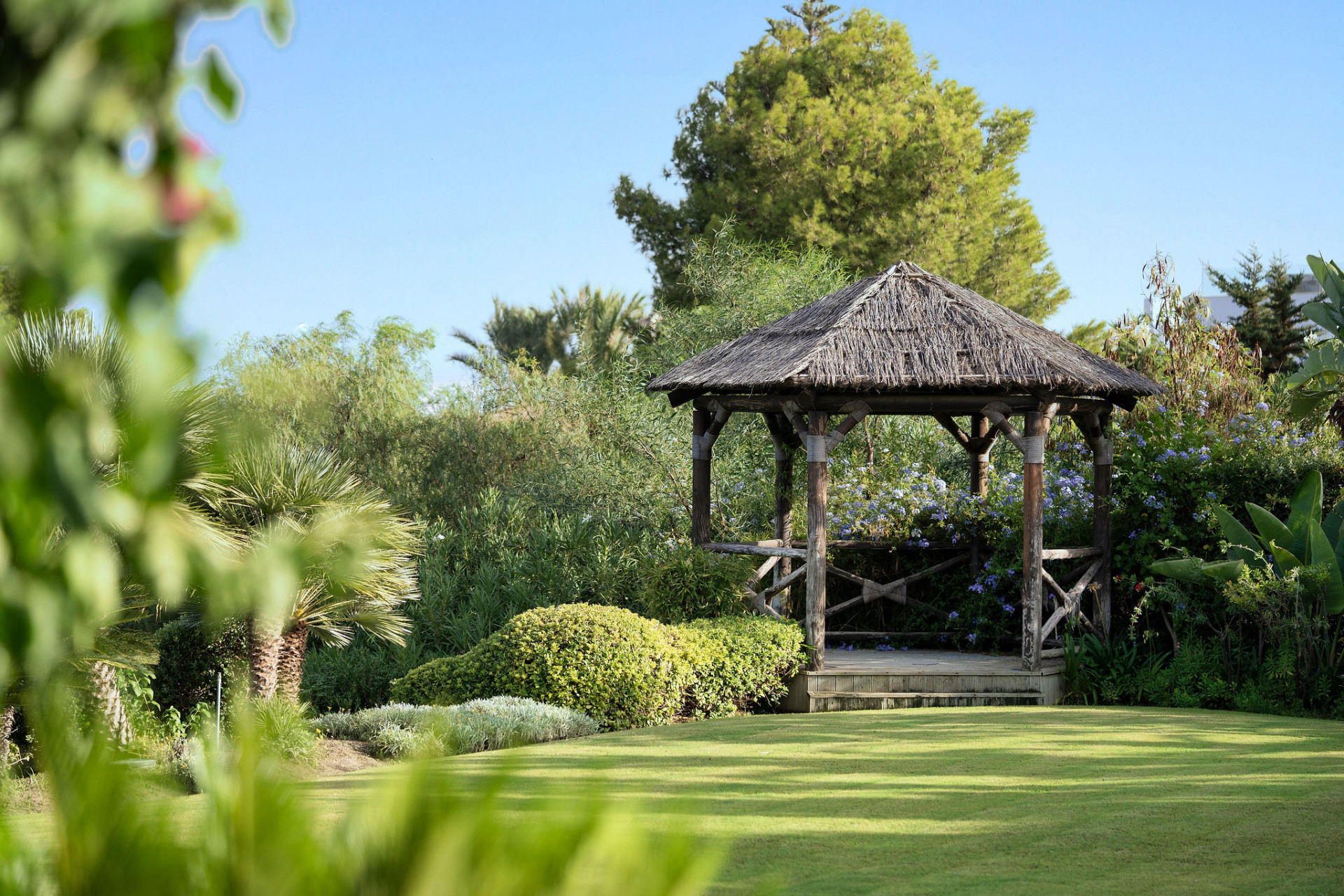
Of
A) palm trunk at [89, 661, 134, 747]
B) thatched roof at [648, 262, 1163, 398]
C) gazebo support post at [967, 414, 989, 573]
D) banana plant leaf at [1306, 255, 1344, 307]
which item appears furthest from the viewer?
gazebo support post at [967, 414, 989, 573]

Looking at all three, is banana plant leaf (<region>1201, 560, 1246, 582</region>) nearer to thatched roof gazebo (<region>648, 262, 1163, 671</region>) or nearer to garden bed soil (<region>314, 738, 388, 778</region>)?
thatched roof gazebo (<region>648, 262, 1163, 671</region>)

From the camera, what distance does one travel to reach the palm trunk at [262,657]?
403 inches

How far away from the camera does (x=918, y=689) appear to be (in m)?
10.9

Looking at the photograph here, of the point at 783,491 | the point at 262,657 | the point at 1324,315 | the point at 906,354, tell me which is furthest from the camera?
the point at 783,491

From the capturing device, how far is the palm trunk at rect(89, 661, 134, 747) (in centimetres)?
897

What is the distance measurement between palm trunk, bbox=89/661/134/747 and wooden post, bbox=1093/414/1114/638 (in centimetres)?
880

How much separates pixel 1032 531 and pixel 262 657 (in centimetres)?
695

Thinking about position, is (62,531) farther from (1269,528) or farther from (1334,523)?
(1334,523)

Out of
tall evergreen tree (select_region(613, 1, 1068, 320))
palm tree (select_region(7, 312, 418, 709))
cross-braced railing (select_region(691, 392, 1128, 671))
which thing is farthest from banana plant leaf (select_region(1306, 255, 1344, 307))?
tall evergreen tree (select_region(613, 1, 1068, 320))

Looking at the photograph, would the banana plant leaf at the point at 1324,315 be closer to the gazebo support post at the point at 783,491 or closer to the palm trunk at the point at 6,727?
the gazebo support post at the point at 783,491

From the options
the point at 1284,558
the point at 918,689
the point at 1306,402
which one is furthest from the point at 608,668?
the point at 1306,402

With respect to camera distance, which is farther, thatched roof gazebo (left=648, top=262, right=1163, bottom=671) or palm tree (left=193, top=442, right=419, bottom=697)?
thatched roof gazebo (left=648, top=262, right=1163, bottom=671)

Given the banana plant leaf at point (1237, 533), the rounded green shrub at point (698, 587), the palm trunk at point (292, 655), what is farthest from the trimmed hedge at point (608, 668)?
the banana plant leaf at point (1237, 533)

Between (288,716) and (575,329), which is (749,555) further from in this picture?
(575,329)
